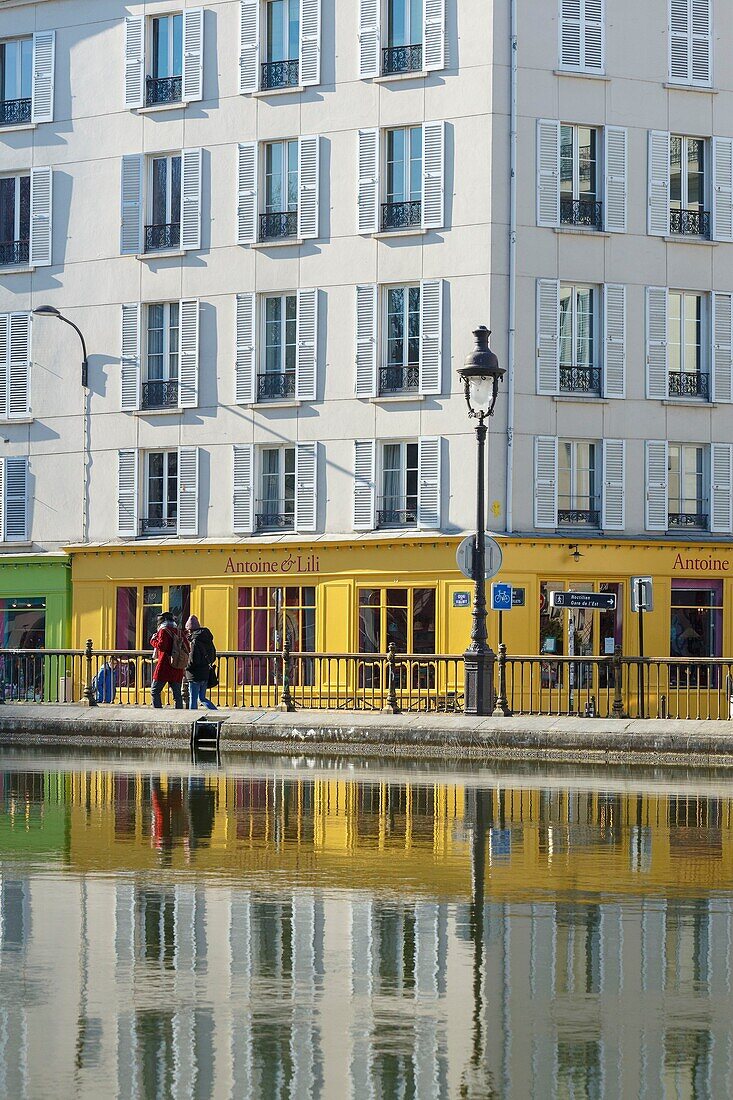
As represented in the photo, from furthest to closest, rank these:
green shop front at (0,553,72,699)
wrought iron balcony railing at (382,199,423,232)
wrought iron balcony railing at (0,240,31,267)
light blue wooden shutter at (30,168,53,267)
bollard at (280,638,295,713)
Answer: wrought iron balcony railing at (0,240,31,267)
light blue wooden shutter at (30,168,53,267)
green shop front at (0,553,72,699)
wrought iron balcony railing at (382,199,423,232)
bollard at (280,638,295,713)

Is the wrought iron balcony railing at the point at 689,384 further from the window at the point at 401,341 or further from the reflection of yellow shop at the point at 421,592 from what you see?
the window at the point at 401,341

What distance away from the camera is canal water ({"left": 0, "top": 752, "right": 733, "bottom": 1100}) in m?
6.53

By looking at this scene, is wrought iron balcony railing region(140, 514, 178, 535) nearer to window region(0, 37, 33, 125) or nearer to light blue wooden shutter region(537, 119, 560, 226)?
window region(0, 37, 33, 125)

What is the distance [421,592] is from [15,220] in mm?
15157

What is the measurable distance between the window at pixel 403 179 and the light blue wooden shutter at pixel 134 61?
23.0 ft

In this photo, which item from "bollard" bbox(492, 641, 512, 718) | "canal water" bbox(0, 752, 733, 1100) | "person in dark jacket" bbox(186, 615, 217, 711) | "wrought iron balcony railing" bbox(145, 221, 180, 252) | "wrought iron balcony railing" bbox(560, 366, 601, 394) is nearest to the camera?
"canal water" bbox(0, 752, 733, 1100)

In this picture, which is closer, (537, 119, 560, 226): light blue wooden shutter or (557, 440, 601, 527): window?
(537, 119, 560, 226): light blue wooden shutter

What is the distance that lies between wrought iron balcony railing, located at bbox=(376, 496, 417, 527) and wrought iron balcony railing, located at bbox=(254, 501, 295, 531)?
2493 mm

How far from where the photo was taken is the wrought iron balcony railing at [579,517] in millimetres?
45406

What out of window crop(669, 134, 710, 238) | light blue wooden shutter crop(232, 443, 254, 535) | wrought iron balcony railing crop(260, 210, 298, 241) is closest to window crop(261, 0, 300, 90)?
wrought iron balcony railing crop(260, 210, 298, 241)

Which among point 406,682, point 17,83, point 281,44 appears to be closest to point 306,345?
point 281,44

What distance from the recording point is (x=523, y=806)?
17781mm

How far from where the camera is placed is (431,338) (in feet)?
149

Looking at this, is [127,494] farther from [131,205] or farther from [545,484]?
[545,484]
